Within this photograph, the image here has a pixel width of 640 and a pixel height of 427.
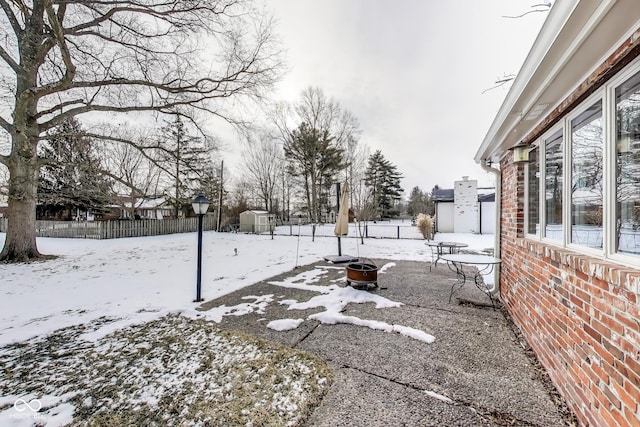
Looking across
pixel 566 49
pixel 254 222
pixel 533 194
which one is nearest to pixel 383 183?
pixel 254 222

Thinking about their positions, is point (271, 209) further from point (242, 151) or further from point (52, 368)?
point (52, 368)

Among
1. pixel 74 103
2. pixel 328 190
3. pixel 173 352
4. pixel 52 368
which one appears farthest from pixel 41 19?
pixel 328 190

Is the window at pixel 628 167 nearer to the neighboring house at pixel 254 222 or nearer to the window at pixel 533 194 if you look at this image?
the window at pixel 533 194

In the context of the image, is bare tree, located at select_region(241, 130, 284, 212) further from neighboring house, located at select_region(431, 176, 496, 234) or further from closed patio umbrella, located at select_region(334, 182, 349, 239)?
closed patio umbrella, located at select_region(334, 182, 349, 239)

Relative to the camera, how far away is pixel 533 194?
10.6 ft

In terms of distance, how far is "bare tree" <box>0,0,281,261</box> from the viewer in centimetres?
745

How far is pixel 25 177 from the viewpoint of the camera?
7.54 meters

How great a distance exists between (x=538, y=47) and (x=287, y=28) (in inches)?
341

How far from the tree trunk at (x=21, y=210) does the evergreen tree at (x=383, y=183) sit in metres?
28.5

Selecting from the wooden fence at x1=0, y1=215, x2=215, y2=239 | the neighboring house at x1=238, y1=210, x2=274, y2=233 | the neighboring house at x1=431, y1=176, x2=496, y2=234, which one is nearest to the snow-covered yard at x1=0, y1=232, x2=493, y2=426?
the wooden fence at x1=0, y1=215, x2=215, y2=239

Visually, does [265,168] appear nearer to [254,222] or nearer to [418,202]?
[254,222]

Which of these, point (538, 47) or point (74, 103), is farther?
point (74, 103)

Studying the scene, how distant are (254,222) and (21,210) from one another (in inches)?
461

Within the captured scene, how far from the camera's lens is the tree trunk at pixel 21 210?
757 centimetres
